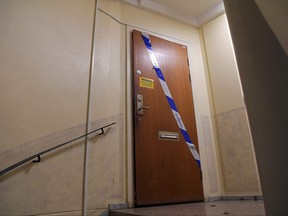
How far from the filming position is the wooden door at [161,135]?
2158mm

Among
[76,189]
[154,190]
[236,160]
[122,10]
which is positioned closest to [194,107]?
[236,160]

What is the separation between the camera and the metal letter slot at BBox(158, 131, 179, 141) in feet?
7.73

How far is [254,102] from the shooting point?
0.76 metres

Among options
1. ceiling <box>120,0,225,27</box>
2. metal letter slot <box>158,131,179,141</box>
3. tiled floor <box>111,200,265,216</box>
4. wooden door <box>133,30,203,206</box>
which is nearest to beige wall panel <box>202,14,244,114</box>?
ceiling <box>120,0,225,27</box>

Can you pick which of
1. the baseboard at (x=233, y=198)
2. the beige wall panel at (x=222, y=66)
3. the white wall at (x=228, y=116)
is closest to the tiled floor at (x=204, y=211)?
the baseboard at (x=233, y=198)

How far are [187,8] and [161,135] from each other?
2.01 metres

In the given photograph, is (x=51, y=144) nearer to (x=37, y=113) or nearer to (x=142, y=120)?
(x=37, y=113)

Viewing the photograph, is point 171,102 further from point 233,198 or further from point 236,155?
point 233,198

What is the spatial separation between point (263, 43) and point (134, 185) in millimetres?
1768

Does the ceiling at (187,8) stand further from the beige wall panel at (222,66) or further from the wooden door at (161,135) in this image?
the wooden door at (161,135)

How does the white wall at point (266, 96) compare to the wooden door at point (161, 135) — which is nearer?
the white wall at point (266, 96)

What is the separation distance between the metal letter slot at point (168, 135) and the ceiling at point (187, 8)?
1.77 m

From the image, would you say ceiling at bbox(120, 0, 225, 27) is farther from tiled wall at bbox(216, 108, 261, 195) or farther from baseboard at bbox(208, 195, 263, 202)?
baseboard at bbox(208, 195, 263, 202)

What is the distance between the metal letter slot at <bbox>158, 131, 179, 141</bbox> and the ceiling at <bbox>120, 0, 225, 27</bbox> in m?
1.77
